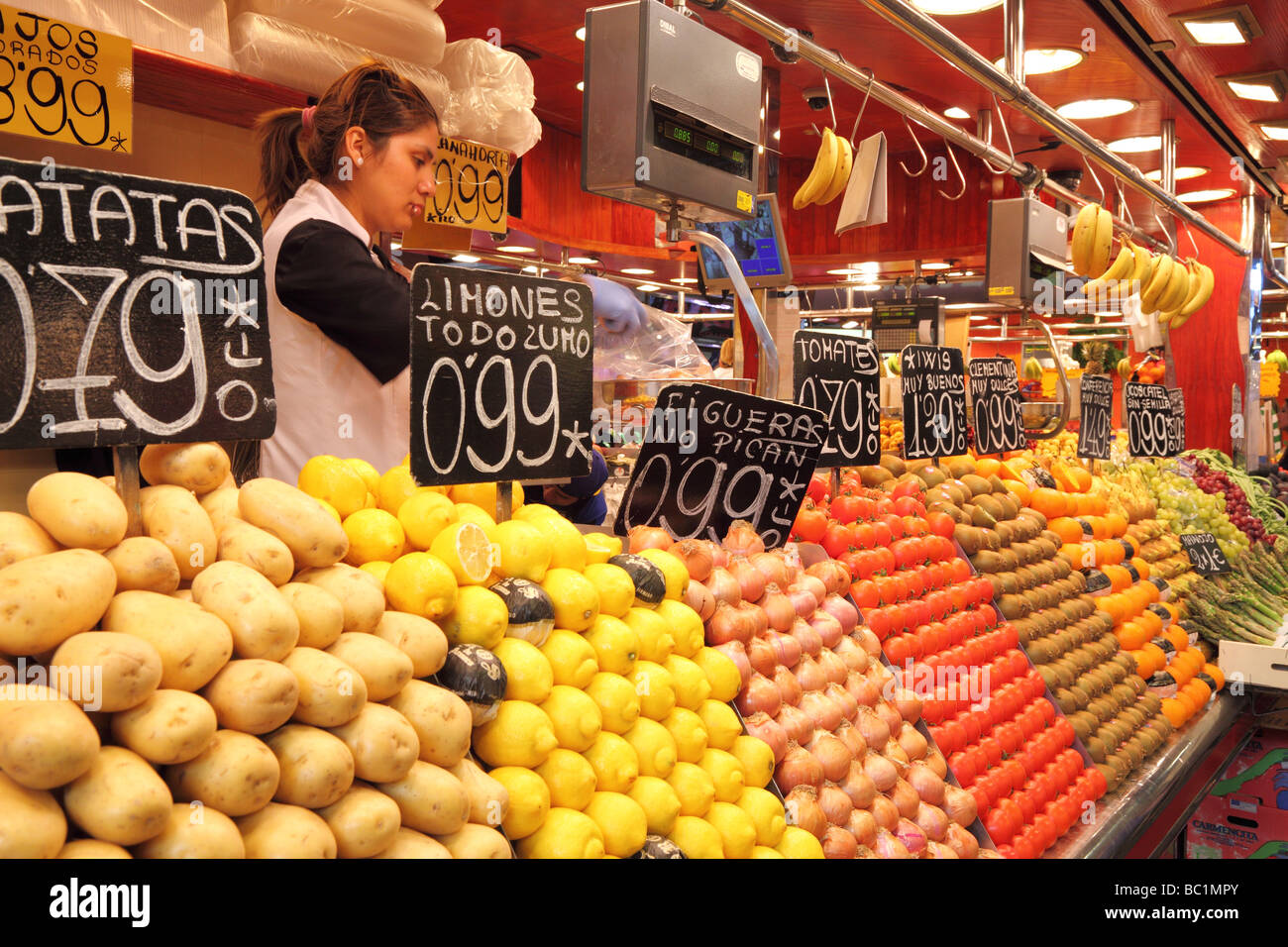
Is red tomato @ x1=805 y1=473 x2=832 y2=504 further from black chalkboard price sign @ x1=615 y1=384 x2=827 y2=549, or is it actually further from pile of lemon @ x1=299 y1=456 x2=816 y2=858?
pile of lemon @ x1=299 y1=456 x2=816 y2=858

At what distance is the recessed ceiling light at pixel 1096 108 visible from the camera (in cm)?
682

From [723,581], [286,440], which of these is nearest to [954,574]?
[723,581]

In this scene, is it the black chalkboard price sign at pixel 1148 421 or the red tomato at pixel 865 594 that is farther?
the black chalkboard price sign at pixel 1148 421

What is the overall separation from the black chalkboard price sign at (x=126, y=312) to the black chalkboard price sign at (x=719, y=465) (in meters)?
0.88

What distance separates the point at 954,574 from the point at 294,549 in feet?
6.92

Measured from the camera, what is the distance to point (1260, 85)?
633 cm

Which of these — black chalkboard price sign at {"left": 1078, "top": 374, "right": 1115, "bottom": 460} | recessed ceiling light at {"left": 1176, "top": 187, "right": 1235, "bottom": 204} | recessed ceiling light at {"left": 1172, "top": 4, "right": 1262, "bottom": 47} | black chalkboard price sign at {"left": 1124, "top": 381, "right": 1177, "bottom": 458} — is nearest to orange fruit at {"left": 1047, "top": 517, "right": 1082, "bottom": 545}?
black chalkboard price sign at {"left": 1078, "top": 374, "right": 1115, "bottom": 460}

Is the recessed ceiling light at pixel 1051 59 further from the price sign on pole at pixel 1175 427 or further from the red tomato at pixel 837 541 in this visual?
the red tomato at pixel 837 541

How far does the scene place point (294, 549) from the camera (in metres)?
1.29

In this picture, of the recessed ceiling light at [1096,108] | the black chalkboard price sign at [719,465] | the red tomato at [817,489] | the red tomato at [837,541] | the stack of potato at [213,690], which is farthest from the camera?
the recessed ceiling light at [1096,108]

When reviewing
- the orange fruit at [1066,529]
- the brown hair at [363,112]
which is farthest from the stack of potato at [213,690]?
the orange fruit at [1066,529]

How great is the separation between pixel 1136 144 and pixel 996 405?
5.17m

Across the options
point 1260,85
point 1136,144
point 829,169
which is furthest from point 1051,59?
point 829,169
